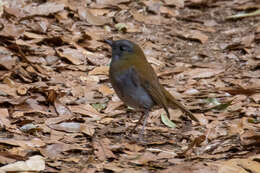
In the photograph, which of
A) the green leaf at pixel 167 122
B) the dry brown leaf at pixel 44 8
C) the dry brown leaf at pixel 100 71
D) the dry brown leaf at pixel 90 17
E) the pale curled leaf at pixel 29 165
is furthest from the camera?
the dry brown leaf at pixel 90 17

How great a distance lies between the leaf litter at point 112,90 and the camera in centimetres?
435

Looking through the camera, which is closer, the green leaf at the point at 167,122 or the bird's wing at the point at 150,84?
the bird's wing at the point at 150,84

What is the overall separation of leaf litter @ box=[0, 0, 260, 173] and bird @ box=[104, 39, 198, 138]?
29cm

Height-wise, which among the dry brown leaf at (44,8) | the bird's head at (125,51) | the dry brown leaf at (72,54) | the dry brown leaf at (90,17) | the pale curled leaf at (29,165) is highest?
the dry brown leaf at (44,8)

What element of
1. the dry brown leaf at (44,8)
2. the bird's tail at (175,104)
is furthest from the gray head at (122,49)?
the dry brown leaf at (44,8)

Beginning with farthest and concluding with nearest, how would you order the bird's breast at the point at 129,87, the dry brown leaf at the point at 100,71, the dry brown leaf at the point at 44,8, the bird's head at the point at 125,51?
1. the dry brown leaf at the point at 44,8
2. the dry brown leaf at the point at 100,71
3. the bird's head at the point at 125,51
4. the bird's breast at the point at 129,87

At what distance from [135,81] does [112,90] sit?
100 centimetres

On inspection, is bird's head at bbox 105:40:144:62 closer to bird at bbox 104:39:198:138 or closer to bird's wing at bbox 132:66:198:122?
bird at bbox 104:39:198:138

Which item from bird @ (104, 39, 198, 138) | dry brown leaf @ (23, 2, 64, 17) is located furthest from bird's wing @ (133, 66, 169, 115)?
dry brown leaf @ (23, 2, 64, 17)

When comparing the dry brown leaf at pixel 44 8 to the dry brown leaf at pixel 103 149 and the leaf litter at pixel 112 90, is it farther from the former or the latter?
the dry brown leaf at pixel 103 149

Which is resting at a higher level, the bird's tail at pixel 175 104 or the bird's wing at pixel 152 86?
the bird's wing at pixel 152 86

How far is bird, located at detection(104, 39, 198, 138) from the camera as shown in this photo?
5.12 m

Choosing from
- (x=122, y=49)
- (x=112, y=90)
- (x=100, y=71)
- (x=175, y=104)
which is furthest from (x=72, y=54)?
(x=175, y=104)

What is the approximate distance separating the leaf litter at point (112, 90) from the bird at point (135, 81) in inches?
11.4
